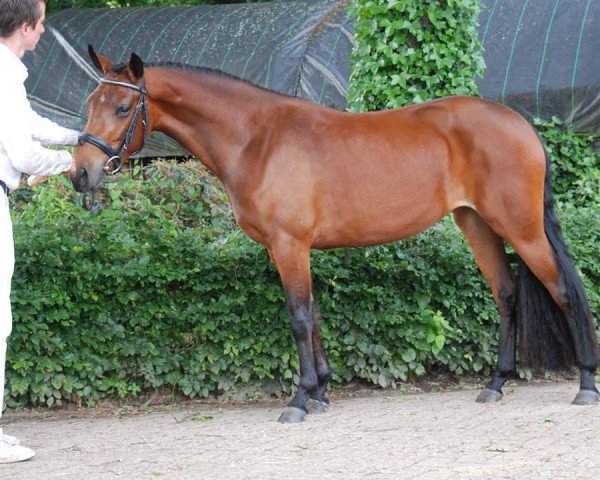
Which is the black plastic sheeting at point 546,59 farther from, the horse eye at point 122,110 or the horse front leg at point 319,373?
the horse eye at point 122,110

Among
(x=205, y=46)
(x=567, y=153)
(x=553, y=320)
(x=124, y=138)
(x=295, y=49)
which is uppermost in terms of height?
(x=205, y=46)

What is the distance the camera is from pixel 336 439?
5402 millimetres

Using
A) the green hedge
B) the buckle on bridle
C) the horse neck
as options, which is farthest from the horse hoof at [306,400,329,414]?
the buckle on bridle

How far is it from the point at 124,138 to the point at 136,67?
0.43 meters

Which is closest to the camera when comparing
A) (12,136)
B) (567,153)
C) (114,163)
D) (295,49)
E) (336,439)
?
(12,136)

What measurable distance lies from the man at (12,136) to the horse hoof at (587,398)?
3439 millimetres

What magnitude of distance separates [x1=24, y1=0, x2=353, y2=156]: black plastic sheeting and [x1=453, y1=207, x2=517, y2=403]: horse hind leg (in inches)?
208

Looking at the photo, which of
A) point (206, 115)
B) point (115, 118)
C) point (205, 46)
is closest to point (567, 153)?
point (205, 46)

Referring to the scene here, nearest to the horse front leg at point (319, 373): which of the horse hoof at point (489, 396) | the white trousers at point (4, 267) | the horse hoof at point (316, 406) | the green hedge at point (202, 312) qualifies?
the horse hoof at point (316, 406)

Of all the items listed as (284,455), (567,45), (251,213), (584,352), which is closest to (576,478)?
(284,455)

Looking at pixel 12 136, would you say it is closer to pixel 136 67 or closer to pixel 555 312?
pixel 136 67

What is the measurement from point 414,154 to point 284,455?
7.34 feet

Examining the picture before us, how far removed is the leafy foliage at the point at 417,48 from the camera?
7.18 m

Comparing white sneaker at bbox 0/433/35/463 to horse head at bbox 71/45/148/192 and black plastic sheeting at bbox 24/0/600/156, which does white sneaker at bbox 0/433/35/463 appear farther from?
black plastic sheeting at bbox 24/0/600/156
